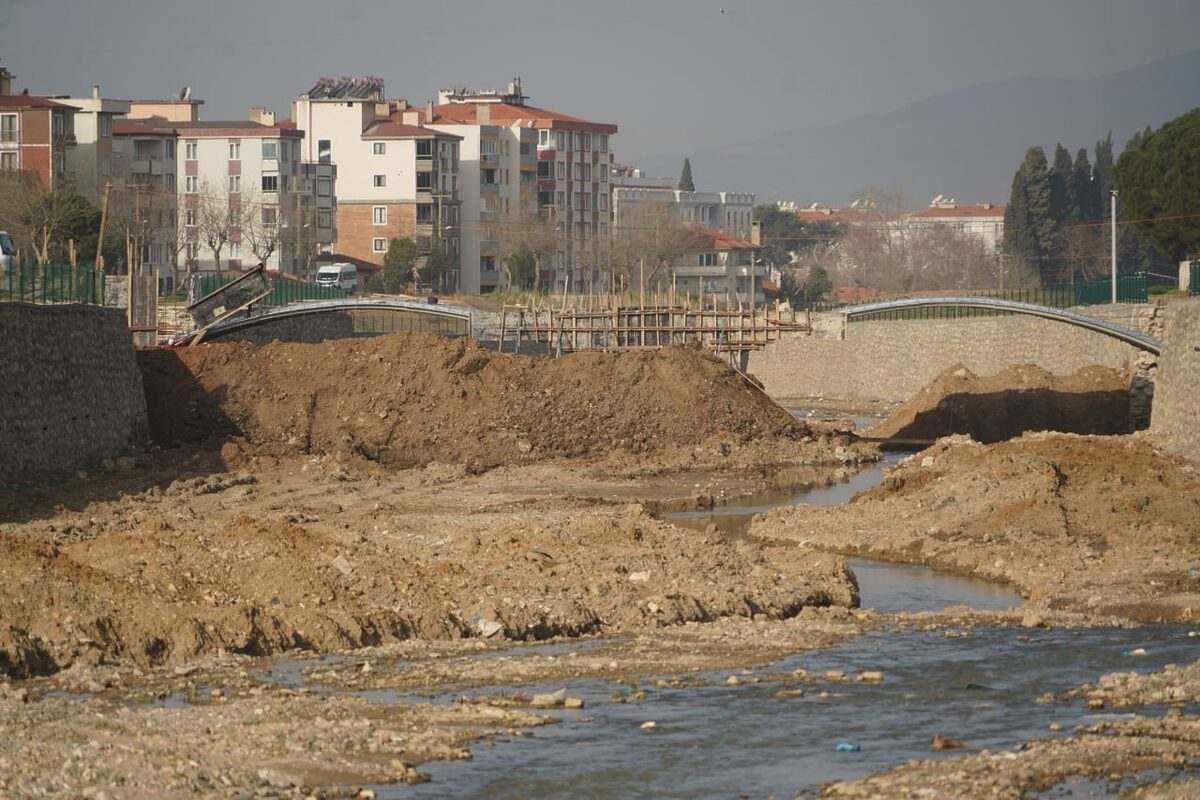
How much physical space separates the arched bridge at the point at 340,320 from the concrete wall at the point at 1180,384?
19.1 metres

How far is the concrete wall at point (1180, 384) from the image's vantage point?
3934cm

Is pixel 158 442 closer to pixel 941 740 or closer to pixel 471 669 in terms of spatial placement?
pixel 471 669

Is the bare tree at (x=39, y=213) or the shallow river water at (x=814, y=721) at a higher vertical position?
the bare tree at (x=39, y=213)

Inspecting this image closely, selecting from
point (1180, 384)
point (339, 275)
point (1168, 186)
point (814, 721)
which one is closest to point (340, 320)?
point (1168, 186)

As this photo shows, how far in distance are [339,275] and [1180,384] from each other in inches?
2942

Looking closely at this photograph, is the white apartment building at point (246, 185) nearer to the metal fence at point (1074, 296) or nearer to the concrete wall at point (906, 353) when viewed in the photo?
the concrete wall at point (906, 353)

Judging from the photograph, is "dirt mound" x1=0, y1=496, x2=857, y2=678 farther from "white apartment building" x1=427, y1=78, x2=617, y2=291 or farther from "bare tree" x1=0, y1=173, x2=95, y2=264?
"white apartment building" x1=427, y1=78, x2=617, y2=291

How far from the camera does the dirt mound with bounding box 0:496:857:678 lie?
768 inches

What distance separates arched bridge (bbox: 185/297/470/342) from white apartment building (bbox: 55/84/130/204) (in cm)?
2763

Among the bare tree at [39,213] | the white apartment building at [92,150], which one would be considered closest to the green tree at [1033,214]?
the white apartment building at [92,150]

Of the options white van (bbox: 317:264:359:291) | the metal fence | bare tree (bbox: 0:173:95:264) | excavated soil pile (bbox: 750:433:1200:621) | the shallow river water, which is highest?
bare tree (bbox: 0:173:95:264)

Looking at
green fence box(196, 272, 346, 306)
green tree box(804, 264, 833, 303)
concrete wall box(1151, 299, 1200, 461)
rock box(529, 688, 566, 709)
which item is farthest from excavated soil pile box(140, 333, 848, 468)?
green tree box(804, 264, 833, 303)

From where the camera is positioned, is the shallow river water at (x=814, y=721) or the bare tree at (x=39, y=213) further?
the bare tree at (x=39, y=213)

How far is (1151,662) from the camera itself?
19.4 m
